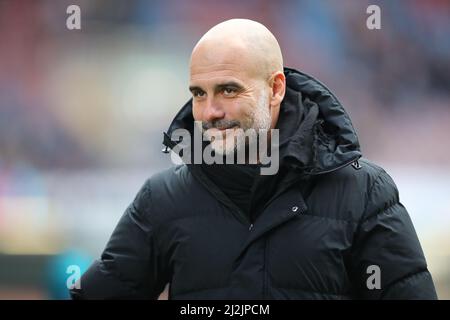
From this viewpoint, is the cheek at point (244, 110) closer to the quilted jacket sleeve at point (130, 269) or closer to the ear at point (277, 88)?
the ear at point (277, 88)

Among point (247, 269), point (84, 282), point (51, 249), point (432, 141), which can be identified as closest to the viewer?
point (247, 269)

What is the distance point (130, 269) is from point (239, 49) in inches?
23.6

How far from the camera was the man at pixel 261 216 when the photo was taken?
6.00ft

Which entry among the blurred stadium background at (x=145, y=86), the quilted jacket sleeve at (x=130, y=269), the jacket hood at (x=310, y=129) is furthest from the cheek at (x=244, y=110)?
the blurred stadium background at (x=145, y=86)

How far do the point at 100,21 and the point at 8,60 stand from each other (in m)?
0.70

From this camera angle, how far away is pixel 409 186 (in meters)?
5.12

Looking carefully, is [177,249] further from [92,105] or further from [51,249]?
[92,105]

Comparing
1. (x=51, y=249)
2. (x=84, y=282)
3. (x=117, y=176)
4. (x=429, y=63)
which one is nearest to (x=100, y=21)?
(x=117, y=176)

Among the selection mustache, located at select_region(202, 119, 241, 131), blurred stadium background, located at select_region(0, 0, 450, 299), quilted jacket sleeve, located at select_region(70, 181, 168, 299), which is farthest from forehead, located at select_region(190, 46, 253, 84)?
blurred stadium background, located at select_region(0, 0, 450, 299)

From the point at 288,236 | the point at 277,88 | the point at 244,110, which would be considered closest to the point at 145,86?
the point at 277,88

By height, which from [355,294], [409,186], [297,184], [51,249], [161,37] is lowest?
[51,249]

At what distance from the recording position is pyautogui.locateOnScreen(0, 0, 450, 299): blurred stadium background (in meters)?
5.13

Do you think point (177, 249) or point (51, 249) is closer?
point (177, 249)

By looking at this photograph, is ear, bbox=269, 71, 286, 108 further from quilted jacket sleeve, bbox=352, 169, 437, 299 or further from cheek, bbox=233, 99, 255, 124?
quilted jacket sleeve, bbox=352, 169, 437, 299
